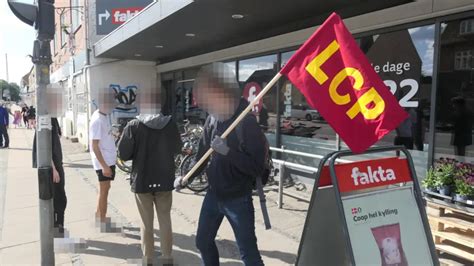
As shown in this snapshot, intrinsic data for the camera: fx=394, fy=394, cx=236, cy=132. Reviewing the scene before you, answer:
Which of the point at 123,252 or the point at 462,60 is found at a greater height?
the point at 462,60

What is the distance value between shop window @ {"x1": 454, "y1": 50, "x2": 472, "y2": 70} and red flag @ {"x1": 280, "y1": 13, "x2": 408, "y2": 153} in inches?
118

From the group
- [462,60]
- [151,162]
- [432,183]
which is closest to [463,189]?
[432,183]

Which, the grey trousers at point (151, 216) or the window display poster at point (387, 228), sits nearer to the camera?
the window display poster at point (387, 228)

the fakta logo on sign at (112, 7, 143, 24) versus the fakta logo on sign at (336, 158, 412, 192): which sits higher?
the fakta logo on sign at (112, 7, 143, 24)

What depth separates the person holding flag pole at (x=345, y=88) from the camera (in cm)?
235

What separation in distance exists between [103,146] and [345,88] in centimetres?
299

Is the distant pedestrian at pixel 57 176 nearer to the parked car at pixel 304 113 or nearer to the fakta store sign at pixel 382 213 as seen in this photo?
the fakta store sign at pixel 382 213

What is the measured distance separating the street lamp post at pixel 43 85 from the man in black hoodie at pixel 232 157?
1.46 metres

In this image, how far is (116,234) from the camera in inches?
187

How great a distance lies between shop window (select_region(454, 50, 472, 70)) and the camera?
4.72m

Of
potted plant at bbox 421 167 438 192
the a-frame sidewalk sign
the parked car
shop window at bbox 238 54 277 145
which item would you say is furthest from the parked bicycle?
the a-frame sidewalk sign

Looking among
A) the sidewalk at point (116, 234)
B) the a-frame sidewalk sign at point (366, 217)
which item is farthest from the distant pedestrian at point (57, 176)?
the a-frame sidewalk sign at point (366, 217)

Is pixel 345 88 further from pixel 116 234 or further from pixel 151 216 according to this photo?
pixel 116 234

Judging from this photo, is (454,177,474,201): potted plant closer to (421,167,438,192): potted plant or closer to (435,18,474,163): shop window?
(421,167,438,192): potted plant
